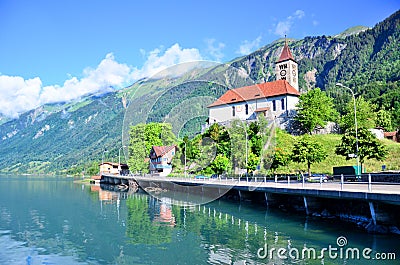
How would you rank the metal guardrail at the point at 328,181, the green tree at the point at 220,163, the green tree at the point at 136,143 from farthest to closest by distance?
the green tree at the point at 220,163
the metal guardrail at the point at 328,181
the green tree at the point at 136,143

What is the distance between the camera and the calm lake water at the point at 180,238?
67.2 feet

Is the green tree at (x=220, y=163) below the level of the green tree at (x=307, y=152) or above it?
below

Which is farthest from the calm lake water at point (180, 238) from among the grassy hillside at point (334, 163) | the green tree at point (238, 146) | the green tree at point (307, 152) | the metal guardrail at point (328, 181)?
the grassy hillside at point (334, 163)

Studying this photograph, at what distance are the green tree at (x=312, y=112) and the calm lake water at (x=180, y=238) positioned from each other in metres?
32.6

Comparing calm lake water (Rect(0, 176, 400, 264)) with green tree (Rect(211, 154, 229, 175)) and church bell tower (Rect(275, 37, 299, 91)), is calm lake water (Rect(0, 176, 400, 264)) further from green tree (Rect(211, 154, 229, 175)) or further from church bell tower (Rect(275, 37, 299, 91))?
church bell tower (Rect(275, 37, 299, 91))

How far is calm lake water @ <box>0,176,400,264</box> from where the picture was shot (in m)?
20.5

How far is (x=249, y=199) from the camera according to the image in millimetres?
46031

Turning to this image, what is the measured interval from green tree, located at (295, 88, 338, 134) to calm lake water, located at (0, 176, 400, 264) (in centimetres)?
3265

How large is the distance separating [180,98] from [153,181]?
48435mm

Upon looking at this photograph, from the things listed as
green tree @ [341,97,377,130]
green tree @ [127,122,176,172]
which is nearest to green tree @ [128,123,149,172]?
green tree @ [127,122,176,172]

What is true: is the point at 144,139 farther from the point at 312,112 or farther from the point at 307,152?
the point at 312,112

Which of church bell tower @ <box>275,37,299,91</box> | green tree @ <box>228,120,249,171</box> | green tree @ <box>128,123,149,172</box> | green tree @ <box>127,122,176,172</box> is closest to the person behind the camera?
green tree @ <box>127,122,176,172</box>

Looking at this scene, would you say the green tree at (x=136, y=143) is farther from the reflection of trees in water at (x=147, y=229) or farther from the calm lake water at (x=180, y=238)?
the calm lake water at (x=180, y=238)

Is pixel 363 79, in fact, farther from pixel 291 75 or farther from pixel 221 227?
pixel 221 227
